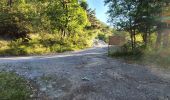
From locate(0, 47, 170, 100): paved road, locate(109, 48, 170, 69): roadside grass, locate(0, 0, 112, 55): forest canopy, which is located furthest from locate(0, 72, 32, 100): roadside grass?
locate(0, 0, 112, 55): forest canopy

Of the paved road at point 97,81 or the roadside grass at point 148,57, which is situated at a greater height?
the roadside grass at point 148,57

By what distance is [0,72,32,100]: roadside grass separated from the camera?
9594mm

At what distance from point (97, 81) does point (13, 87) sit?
289 centimetres

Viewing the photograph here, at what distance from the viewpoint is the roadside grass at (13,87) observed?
959 cm

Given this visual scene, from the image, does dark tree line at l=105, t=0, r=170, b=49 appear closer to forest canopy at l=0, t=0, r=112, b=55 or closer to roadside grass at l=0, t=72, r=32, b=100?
forest canopy at l=0, t=0, r=112, b=55

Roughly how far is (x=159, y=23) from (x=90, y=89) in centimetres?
1008

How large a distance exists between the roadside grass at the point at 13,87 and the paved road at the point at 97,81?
0.44 m

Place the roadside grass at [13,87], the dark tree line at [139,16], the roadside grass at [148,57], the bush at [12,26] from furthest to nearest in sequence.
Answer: the bush at [12,26]
the dark tree line at [139,16]
the roadside grass at [148,57]
the roadside grass at [13,87]

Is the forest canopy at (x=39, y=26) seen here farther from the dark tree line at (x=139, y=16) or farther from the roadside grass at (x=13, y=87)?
the roadside grass at (x=13, y=87)

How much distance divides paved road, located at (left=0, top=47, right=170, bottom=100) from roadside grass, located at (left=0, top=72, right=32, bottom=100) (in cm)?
44

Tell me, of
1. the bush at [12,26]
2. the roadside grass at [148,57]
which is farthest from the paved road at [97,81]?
the bush at [12,26]

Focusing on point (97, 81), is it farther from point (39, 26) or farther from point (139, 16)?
point (39, 26)

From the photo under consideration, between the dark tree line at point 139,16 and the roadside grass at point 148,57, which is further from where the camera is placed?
the dark tree line at point 139,16

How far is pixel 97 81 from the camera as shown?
11.1m
